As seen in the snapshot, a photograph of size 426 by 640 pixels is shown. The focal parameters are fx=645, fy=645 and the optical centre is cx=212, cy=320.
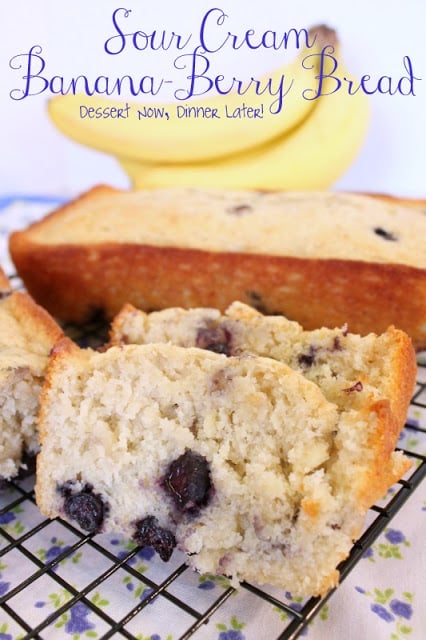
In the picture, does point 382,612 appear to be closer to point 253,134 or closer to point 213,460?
point 213,460

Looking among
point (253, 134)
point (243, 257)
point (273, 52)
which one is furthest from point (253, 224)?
point (273, 52)

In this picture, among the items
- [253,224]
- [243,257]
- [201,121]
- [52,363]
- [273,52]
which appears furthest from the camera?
[273,52]

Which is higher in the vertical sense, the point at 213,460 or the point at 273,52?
the point at 273,52

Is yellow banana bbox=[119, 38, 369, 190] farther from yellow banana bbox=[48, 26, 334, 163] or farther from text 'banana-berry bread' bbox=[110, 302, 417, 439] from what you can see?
text 'banana-berry bread' bbox=[110, 302, 417, 439]

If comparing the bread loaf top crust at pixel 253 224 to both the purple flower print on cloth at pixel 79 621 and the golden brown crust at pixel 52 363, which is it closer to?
the golden brown crust at pixel 52 363

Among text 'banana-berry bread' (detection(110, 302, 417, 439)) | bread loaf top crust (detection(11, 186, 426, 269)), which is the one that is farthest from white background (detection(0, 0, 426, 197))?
text 'banana-berry bread' (detection(110, 302, 417, 439))
